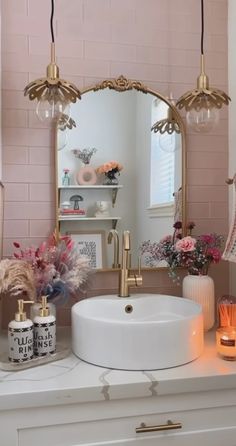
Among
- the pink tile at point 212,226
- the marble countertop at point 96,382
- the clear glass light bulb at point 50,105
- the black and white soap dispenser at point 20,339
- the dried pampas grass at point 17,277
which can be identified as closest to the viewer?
the marble countertop at point 96,382

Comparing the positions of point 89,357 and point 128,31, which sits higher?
point 128,31

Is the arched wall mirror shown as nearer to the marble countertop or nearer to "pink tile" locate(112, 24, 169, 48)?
"pink tile" locate(112, 24, 169, 48)

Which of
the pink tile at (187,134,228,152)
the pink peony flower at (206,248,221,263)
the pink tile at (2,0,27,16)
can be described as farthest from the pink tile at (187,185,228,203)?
the pink tile at (2,0,27,16)

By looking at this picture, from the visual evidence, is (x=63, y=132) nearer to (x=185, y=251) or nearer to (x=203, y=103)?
(x=203, y=103)

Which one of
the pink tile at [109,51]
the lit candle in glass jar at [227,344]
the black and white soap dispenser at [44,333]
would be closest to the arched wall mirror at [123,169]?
the pink tile at [109,51]

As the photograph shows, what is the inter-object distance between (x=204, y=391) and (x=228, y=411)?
0.36 ft

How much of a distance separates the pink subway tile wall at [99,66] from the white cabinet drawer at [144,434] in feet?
2.16

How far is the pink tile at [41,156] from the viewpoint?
61.2 inches

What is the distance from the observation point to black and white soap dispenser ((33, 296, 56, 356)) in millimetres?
1207

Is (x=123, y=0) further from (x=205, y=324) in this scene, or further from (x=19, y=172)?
(x=205, y=324)

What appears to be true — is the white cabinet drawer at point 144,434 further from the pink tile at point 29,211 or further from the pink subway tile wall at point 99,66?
the pink tile at point 29,211

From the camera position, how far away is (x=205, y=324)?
4.83 feet

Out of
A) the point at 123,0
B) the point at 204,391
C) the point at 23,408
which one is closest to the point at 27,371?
the point at 23,408

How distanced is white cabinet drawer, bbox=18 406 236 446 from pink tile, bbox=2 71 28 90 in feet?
4.03
